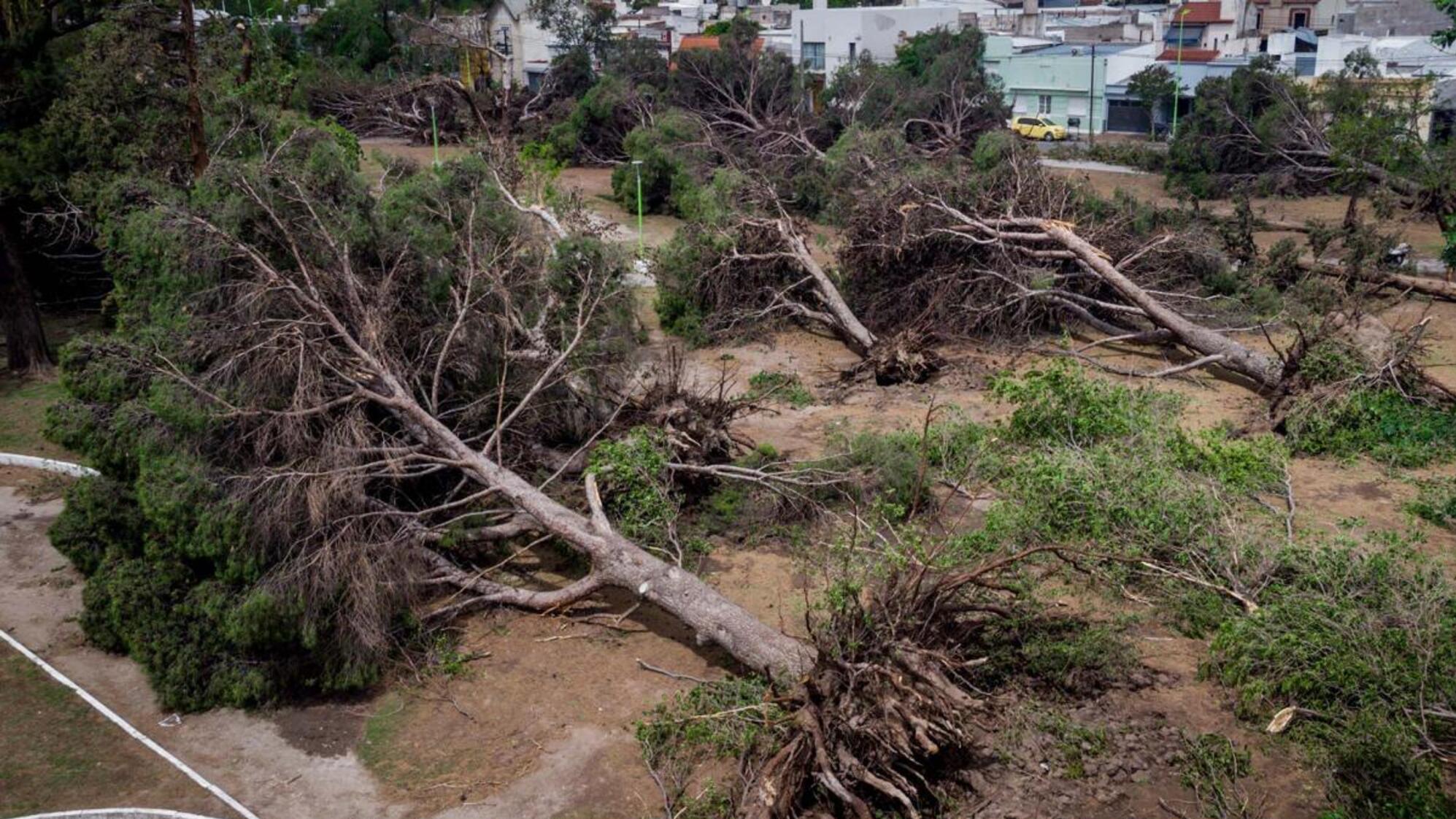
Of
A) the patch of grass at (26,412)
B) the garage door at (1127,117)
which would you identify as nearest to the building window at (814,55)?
the garage door at (1127,117)

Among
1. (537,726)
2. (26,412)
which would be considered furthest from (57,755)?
(26,412)

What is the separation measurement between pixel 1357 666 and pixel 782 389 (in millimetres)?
8097

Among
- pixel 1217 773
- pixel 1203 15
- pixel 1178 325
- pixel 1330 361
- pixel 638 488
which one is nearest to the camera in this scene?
pixel 1217 773

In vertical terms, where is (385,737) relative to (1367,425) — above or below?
below

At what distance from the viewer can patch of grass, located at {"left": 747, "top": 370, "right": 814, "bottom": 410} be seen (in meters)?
14.6

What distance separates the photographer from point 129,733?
865cm

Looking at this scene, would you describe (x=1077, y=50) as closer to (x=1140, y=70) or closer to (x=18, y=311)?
(x=1140, y=70)

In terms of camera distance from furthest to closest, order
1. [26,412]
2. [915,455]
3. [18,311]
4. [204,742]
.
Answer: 1. [18,311]
2. [26,412]
3. [915,455]
4. [204,742]

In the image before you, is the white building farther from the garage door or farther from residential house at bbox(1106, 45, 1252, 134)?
the garage door

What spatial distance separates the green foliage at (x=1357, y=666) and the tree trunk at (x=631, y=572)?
3.04 meters

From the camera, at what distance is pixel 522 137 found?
31547 millimetres

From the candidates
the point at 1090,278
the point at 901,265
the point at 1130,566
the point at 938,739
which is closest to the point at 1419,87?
the point at 1090,278

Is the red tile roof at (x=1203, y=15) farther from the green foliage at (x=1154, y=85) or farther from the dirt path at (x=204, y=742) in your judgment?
the dirt path at (x=204, y=742)

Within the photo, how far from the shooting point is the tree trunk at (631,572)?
28.2 ft
